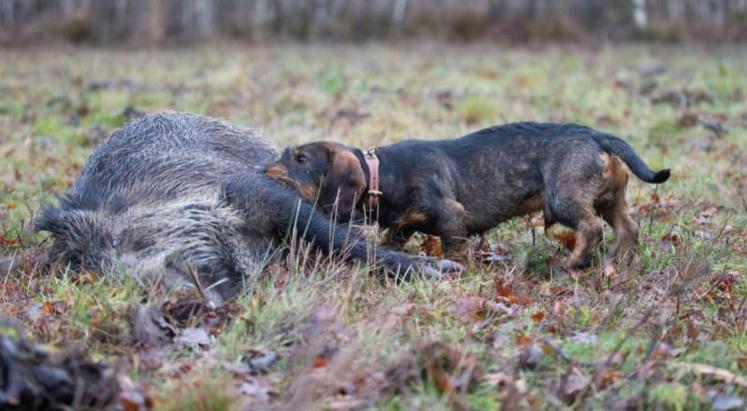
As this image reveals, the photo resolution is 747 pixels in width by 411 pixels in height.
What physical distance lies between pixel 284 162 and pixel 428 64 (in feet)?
40.1

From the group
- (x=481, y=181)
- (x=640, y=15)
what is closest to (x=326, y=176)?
(x=481, y=181)

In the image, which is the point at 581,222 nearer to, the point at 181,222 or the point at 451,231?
the point at 451,231

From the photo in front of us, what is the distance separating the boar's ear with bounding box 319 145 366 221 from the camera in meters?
6.75

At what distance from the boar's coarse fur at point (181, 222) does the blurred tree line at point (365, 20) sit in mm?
17476

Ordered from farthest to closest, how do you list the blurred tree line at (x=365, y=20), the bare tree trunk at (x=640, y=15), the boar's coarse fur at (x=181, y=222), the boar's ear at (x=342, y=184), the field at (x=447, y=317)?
the bare tree trunk at (x=640, y=15) < the blurred tree line at (x=365, y=20) < the boar's ear at (x=342, y=184) < the boar's coarse fur at (x=181, y=222) < the field at (x=447, y=317)

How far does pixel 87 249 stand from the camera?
638 centimetres

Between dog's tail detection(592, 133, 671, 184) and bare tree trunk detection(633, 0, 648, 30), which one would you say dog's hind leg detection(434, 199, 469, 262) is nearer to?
dog's tail detection(592, 133, 671, 184)

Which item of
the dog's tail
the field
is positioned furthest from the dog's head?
the dog's tail

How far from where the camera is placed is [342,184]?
6.79m

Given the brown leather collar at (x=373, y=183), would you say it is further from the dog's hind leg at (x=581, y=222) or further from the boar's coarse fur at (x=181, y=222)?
the dog's hind leg at (x=581, y=222)

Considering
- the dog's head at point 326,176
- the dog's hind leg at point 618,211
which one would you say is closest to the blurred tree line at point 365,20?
the dog's hind leg at point 618,211

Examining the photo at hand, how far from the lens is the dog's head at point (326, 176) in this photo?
6773 mm

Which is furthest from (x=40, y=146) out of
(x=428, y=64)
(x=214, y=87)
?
(x=428, y=64)

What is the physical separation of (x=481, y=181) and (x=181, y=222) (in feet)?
7.40
